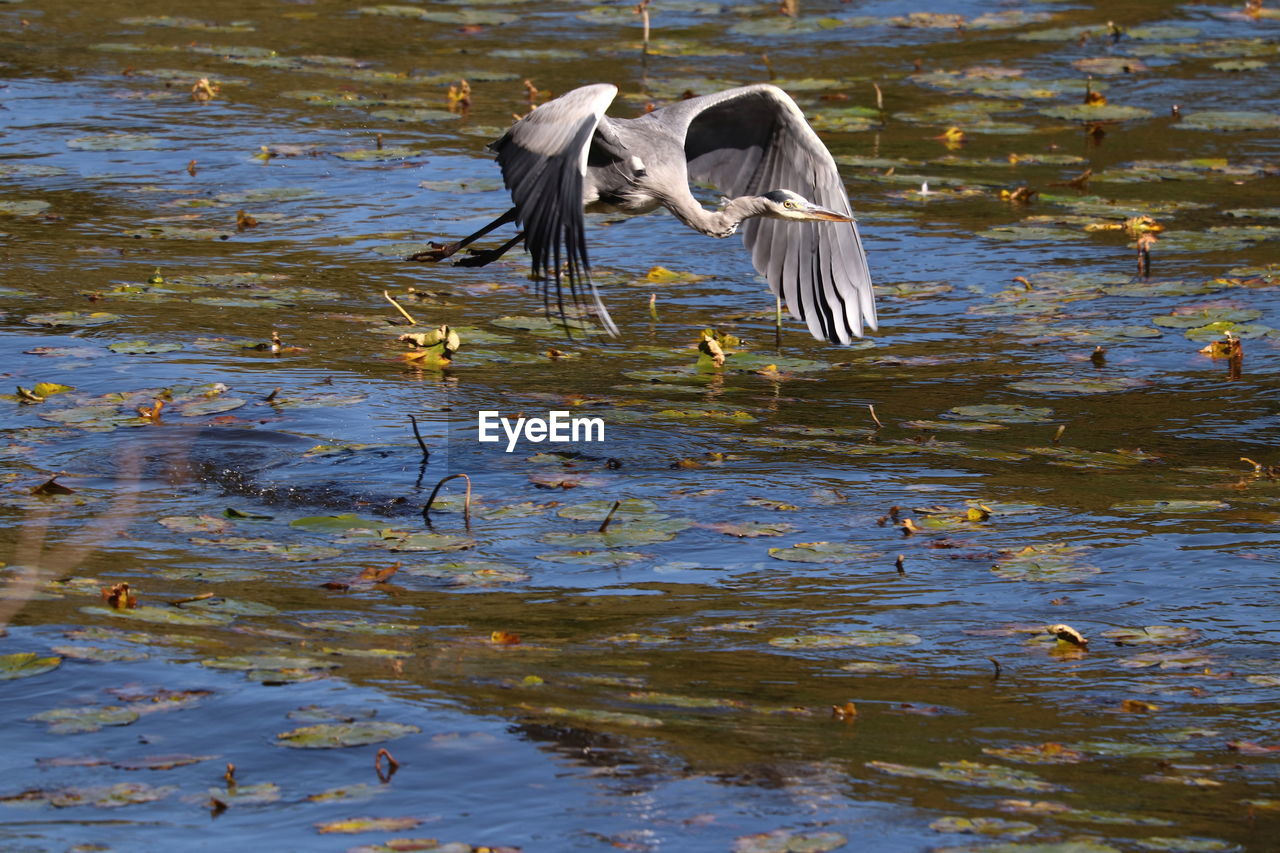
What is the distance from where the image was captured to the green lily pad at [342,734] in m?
3.58

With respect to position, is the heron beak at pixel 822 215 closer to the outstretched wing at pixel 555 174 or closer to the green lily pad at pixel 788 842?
the outstretched wing at pixel 555 174

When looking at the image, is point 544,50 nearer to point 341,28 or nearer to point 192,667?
point 341,28

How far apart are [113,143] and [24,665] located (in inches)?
249

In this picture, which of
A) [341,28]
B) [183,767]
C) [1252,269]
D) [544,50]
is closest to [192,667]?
[183,767]

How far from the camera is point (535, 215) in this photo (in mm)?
5641

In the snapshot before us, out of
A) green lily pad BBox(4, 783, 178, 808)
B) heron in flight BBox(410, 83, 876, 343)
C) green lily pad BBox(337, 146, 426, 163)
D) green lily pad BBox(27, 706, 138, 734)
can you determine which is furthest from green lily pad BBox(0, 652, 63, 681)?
green lily pad BBox(337, 146, 426, 163)

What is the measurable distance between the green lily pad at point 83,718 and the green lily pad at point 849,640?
1.55 meters

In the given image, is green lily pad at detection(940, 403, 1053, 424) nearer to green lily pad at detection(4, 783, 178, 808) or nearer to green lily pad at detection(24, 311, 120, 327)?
green lily pad at detection(24, 311, 120, 327)

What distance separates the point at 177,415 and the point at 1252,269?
4.84 metres

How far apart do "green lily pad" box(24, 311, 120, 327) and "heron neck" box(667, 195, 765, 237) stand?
7.39ft

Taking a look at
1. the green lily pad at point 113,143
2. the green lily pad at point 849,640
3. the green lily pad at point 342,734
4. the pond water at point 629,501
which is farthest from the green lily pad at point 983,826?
the green lily pad at point 113,143

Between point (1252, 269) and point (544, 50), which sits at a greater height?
point (544, 50)

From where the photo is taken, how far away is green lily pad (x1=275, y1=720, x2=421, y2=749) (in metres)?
3.58

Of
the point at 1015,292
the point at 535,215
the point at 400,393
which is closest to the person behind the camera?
the point at 535,215
